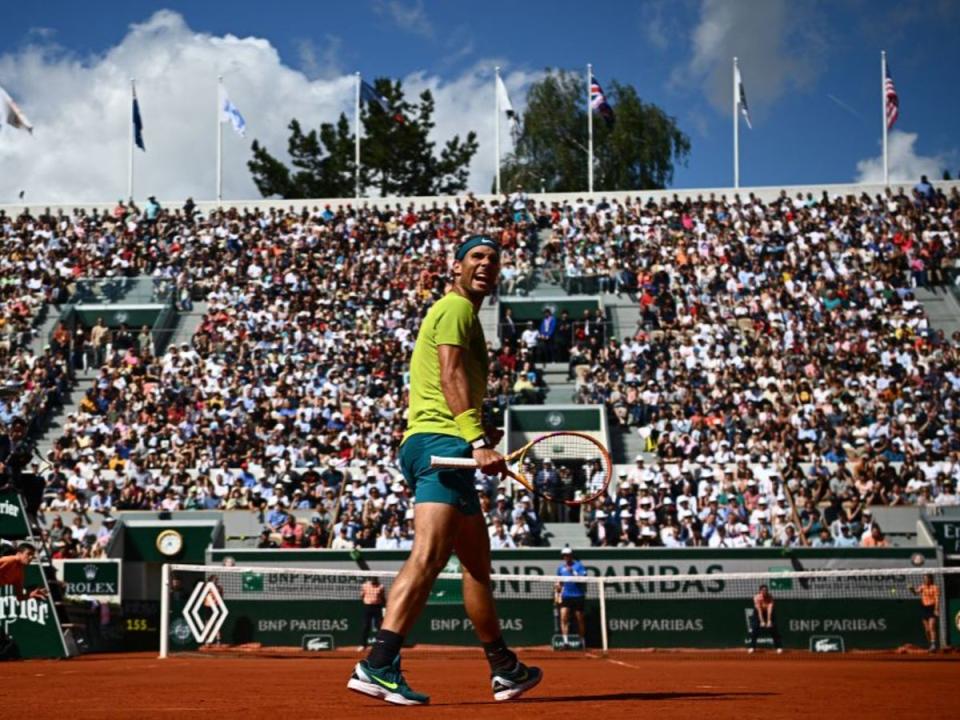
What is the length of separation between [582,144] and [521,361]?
4031 cm

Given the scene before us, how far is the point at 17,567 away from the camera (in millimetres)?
17547

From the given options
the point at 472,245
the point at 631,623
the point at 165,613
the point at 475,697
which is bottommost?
the point at 631,623

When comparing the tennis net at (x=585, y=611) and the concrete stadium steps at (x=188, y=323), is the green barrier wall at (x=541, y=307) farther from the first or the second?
the tennis net at (x=585, y=611)

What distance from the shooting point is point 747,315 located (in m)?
32.9

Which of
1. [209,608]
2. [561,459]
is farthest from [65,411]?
[561,459]

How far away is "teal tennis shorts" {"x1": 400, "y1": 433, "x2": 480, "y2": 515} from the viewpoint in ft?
22.4

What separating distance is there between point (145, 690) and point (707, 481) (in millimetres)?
17882

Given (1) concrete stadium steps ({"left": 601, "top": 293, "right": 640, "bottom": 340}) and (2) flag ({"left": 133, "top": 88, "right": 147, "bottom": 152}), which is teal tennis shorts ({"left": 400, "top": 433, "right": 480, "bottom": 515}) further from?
(2) flag ({"left": 133, "top": 88, "right": 147, "bottom": 152})

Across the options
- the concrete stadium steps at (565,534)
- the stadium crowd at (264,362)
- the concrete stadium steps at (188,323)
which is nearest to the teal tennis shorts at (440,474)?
the stadium crowd at (264,362)

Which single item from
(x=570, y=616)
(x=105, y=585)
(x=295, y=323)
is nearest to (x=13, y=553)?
(x=105, y=585)

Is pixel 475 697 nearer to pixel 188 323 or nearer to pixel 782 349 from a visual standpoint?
pixel 782 349

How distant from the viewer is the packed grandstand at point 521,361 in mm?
25266

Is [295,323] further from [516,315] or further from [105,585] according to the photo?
[105,585]

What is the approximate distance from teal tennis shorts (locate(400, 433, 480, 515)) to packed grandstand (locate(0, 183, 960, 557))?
1702 centimetres
